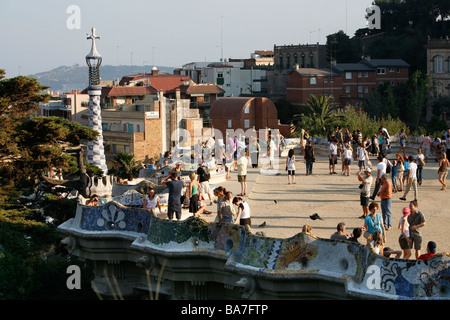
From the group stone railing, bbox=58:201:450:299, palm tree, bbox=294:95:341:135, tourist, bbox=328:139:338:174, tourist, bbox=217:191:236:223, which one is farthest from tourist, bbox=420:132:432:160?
palm tree, bbox=294:95:341:135

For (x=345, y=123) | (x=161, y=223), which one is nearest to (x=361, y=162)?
(x=161, y=223)

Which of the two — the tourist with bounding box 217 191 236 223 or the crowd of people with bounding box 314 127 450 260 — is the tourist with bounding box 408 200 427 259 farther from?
the tourist with bounding box 217 191 236 223

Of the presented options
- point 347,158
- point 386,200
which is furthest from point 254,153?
point 386,200

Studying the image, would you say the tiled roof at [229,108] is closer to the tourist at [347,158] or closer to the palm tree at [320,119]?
the palm tree at [320,119]

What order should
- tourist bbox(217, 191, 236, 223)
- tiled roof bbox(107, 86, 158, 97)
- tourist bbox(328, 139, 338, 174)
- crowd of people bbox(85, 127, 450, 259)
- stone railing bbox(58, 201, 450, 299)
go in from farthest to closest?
tiled roof bbox(107, 86, 158, 97), tourist bbox(328, 139, 338, 174), tourist bbox(217, 191, 236, 223), crowd of people bbox(85, 127, 450, 259), stone railing bbox(58, 201, 450, 299)

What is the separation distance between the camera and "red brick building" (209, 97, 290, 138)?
83188 millimetres

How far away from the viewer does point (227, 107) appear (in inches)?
3310

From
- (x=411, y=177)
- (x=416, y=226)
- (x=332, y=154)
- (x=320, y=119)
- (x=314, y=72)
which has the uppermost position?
(x=314, y=72)

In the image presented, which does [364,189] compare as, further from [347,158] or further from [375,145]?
[375,145]

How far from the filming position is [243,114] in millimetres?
83062

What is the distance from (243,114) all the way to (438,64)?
75.0ft

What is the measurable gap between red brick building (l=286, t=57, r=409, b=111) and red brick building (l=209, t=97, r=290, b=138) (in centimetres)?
706

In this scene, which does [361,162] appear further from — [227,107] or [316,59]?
[316,59]

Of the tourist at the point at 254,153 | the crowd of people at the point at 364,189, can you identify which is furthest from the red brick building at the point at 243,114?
the tourist at the point at 254,153
